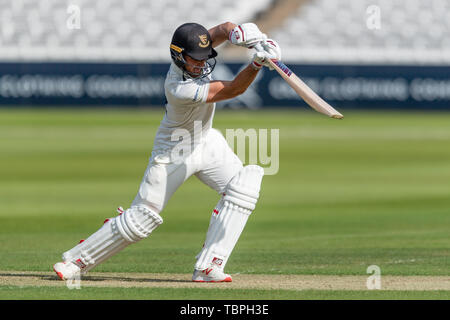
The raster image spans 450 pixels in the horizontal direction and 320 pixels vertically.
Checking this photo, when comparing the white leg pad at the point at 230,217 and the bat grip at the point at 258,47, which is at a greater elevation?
the bat grip at the point at 258,47

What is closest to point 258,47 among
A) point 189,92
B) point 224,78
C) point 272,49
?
point 272,49

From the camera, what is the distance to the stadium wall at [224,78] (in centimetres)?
3041

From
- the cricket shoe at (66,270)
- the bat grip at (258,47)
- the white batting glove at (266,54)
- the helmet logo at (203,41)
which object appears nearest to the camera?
the white batting glove at (266,54)

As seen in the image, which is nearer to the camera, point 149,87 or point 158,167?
point 158,167

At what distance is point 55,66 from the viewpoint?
30.4 metres

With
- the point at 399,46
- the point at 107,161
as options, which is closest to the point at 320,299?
the point at 107,161

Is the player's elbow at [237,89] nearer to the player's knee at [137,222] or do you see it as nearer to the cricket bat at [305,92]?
the cricket bat at [305,92]

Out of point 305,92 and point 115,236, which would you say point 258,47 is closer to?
point 305,92

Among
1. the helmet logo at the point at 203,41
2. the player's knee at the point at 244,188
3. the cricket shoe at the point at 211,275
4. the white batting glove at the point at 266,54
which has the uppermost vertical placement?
the helmet logo at the point at 203,41

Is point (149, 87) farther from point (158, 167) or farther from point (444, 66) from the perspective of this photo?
point (158, 167)

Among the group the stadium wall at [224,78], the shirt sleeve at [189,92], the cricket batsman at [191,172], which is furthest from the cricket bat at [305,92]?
the stadium wall at [224,78]

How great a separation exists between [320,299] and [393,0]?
3219 cm

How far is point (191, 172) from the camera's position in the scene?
663cm

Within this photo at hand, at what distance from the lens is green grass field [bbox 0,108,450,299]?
24.5 feet
